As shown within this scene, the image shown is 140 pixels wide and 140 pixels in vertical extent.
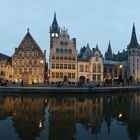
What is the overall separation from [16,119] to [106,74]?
68031 millimetres

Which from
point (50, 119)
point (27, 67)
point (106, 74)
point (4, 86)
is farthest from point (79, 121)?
point (106, 74)

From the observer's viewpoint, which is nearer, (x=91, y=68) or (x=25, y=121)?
(x=25, y=121)

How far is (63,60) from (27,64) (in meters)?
8.73

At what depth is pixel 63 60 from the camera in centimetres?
7281

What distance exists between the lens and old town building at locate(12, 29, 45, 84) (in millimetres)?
73500

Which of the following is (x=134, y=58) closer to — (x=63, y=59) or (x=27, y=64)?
(x=63, y=59)

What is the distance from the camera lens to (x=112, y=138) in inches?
720

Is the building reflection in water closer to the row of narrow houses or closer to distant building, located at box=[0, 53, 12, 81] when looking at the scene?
the row of narrow houses

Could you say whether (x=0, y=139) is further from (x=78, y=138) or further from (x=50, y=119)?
(x=50, y=119)

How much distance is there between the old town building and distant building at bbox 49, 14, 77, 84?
10.4 ft

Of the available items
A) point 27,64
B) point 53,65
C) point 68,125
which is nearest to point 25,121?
point 68,125

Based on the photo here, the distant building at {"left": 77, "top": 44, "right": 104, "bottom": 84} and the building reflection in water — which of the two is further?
the distant building at {"left": 77, "top": 44, "right": 104, "bottom": 84}

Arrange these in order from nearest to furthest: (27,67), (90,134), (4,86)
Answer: (90,134) → (4,86) → (27,67)

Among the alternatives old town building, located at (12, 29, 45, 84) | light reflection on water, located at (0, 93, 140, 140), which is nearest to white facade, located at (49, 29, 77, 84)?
old town building, located at (12, 29, 45, 84)
